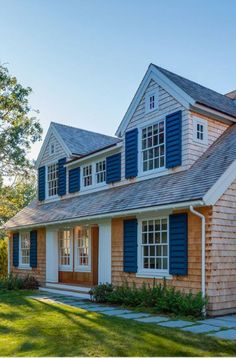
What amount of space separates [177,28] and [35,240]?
1115 centimetres

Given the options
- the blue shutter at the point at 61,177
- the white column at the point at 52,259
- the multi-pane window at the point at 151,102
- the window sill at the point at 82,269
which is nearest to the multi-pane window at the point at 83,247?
the window sill at the point at 82,269

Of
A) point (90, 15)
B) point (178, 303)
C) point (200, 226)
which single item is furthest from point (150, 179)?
point (90, 15)

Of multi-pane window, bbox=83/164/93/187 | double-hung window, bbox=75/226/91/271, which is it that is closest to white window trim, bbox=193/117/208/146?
double-hung window, bbox=75/226/91/271

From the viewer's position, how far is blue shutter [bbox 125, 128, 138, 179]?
1423cm

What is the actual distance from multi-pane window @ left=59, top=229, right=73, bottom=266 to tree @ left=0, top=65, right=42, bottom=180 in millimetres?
7486

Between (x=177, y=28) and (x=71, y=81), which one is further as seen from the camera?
(x=71, y=81)

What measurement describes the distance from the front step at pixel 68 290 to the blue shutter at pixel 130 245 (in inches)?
77.6

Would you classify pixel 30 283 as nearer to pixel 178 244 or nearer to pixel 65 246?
pixel 65 246

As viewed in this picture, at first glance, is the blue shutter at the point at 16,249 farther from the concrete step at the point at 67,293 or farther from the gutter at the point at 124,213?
the concrete step at the point at 67,293

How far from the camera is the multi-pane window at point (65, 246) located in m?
16.6

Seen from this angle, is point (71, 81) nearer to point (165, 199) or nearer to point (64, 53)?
point (64, 53)

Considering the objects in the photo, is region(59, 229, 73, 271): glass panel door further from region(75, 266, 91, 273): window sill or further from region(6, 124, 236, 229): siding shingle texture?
region(6, 124, 236, 229): siding shingle texture


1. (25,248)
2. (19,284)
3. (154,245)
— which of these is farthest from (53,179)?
(154,245)

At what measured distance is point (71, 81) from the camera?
49.0ft
